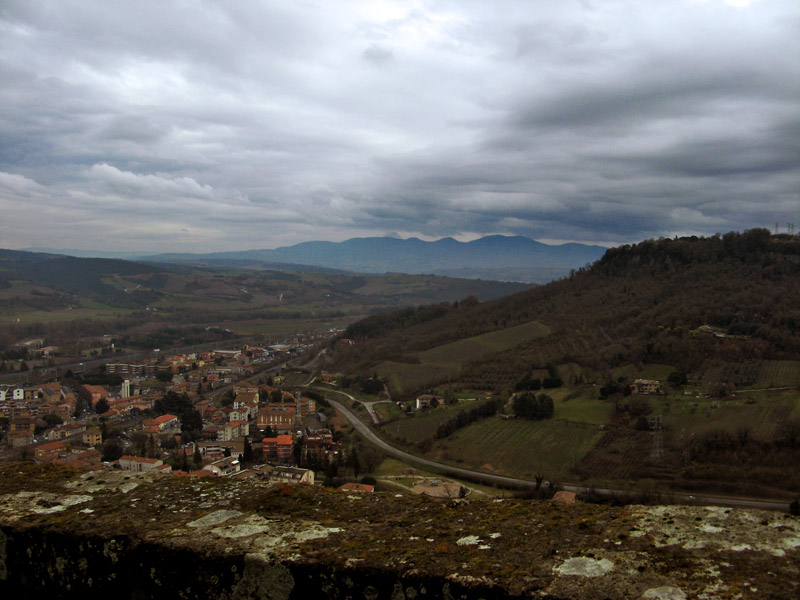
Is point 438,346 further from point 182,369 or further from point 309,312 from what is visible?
point 309,312

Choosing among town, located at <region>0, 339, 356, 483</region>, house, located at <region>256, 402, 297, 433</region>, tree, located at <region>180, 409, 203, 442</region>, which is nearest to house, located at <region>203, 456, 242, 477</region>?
town, located at <region>0, 339, 356, 483</region>

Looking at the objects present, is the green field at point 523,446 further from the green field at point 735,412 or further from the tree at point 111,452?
the tree at point 111,452

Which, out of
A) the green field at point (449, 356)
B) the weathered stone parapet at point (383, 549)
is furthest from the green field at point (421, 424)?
the weathered stone parapet at point (383, 549)

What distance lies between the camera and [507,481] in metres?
30.1

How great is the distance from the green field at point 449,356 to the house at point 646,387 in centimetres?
1984

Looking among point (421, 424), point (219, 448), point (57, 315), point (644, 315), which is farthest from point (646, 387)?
point (57, 315)

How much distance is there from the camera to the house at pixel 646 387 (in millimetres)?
41000

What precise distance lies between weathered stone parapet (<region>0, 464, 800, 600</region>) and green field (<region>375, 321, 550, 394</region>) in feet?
172

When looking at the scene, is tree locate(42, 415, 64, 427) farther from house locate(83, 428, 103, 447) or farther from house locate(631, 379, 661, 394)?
house locate(631, 379, 661, 394)

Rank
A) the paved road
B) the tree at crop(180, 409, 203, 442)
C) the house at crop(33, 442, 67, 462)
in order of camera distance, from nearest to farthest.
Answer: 1. the paved road
2. the house at crop(33, 442, 67, 462)
3. the tree at crop(180, 409, 203, 442)

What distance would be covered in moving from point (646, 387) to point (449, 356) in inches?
1067

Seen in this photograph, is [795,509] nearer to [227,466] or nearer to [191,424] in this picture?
[227,466]

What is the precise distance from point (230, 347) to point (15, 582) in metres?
96.5

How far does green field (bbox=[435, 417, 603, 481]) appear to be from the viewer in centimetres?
3244
